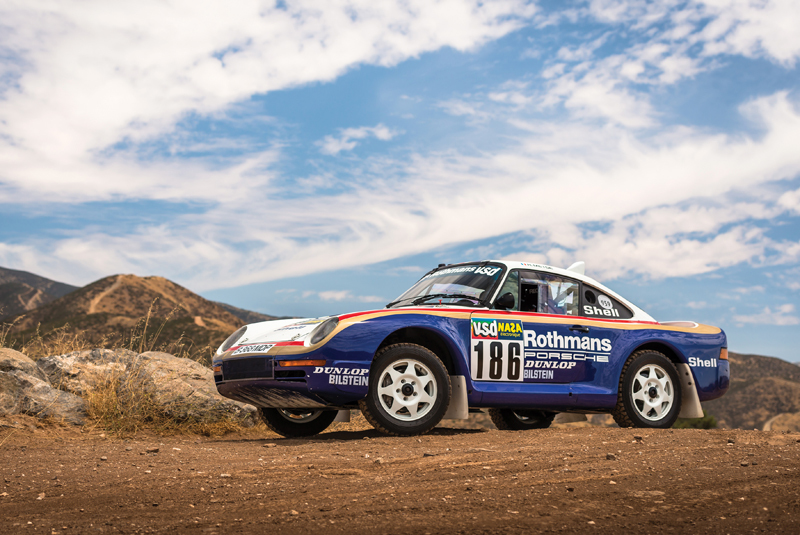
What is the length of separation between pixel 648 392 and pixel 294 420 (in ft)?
13.4

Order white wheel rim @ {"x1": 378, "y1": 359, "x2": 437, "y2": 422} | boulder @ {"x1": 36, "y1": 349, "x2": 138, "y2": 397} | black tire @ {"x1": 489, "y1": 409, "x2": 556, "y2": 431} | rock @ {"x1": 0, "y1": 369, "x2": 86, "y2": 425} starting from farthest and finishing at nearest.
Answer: black tire @ {"x1": 489, "y1": 409, "x2": 556, "y2": 431} → boulder @ {"x1": 36, "y1": 349, "x2": 138, "y2": 397} → rock @ {"x1": 0, "y1": 369, "x2": 86, "y2": 425} → white wheel rim @ {"x1": 378, "y1": 359, "x2": 437, "y2": 422}

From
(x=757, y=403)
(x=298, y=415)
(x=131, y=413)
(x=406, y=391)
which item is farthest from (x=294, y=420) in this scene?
(x=757, y=403)

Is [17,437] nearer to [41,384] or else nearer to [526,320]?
[41,384]

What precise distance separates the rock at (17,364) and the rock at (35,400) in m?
0.17

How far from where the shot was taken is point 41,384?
8.37m

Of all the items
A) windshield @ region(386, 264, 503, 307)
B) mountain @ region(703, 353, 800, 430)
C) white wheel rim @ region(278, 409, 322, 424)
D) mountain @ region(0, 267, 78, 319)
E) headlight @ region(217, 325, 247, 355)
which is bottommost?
mountain @ region(703, 353, 800, 430)

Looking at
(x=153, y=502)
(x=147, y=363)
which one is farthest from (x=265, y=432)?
(x=153, y=502)

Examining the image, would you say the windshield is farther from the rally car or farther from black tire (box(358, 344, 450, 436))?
black tire (box(358, 344, 450, 436))

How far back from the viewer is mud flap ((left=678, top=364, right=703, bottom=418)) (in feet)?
27.8

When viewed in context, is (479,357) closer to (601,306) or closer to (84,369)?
(601,306)

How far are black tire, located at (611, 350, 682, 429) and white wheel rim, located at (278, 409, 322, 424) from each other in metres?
3.41

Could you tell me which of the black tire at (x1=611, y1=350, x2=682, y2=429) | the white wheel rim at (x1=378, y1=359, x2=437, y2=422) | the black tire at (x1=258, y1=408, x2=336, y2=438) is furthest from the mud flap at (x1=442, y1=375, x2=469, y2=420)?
the black tire at (x1=611, y1=350, x2=682, y2=429)

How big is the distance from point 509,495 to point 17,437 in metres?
5.72

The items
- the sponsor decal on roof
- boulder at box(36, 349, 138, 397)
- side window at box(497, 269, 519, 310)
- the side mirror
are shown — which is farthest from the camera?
boulder at box(36, 349, 138, 397)
